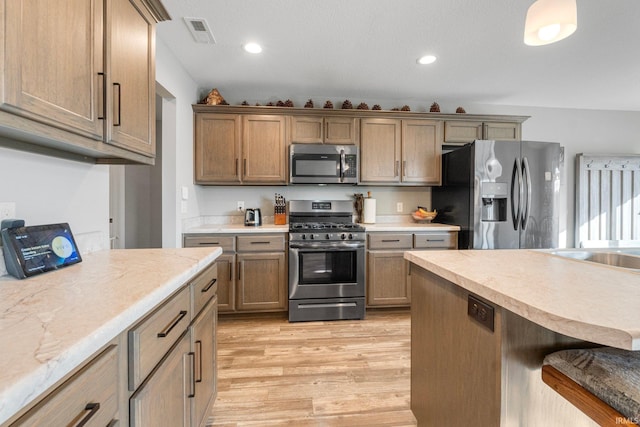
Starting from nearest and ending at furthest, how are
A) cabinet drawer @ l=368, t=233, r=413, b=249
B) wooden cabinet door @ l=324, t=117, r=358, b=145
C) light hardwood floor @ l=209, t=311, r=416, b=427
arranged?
light hardwood floor @ l=209, t=311, r=416, b=427, cabinet drawer @ l=368, t=233, r=413, b=249, wooden cabinet door @ l=324, t=117, r=358, b=145

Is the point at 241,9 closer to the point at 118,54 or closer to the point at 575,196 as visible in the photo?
the point at 118,54

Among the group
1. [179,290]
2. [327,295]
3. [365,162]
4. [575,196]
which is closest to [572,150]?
[575,196]

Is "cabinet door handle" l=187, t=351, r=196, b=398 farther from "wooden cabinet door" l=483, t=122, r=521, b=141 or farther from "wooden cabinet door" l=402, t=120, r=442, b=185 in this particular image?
"wooden cabinet door" l=483, t=122, r=521, b=141

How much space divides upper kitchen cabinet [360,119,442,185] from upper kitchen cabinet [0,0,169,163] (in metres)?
2.25

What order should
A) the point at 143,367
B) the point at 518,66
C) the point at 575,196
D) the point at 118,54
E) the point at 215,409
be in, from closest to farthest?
the point at 143,367 < the point at 118,54 < the point at 215,409 < the point at 518,66 < the point at 575,196

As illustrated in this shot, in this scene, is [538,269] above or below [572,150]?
below

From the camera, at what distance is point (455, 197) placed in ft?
10.5

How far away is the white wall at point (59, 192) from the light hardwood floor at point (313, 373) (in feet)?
3.97

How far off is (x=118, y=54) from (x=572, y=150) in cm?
512

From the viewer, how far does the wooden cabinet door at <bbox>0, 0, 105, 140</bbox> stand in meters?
0.76

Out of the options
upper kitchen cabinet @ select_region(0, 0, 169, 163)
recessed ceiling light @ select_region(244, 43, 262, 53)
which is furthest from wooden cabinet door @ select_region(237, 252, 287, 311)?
recessed ceiling light @ select_region(244, 43, 262, 53)

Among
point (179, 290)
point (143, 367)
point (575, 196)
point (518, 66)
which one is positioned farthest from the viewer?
point (575, 196)

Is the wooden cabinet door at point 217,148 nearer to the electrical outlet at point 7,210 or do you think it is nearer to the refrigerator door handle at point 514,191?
the electrical outlet at point 7,210

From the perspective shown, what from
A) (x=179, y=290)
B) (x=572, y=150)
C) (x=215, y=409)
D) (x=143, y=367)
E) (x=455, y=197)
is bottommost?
(x=215, y=409)
